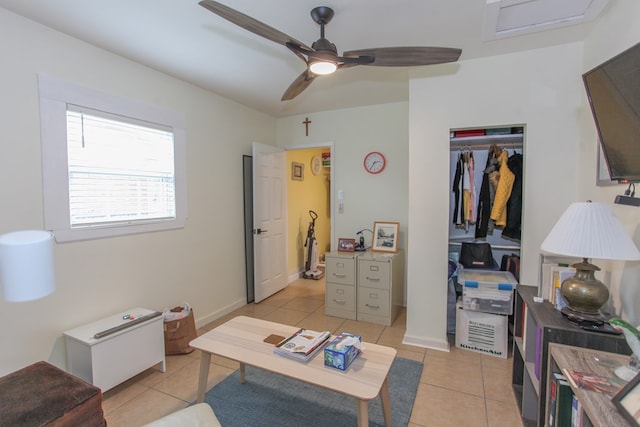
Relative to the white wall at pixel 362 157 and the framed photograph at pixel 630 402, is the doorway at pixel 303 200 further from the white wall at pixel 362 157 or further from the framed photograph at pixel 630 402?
the framed photograph at pixel 630 402

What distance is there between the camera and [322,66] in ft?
5.59

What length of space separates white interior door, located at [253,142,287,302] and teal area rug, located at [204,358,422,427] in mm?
1678

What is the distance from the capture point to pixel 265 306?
150 inches

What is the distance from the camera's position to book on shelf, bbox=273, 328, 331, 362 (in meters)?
1.67

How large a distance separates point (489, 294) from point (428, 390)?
97 centimetres

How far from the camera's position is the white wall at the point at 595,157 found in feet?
4.94

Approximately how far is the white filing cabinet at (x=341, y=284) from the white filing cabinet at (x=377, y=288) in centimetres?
7

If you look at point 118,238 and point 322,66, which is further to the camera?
point 118,238

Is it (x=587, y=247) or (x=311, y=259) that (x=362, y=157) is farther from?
(x=587, y=247)

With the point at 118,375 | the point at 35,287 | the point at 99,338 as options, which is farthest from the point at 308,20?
the point at 118,375

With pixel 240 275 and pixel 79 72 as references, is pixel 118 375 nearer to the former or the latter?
pixel 240 275

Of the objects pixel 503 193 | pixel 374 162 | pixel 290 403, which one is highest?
pixel 374 162

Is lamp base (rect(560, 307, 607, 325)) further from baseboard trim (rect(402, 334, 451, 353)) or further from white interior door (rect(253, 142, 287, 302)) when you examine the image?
white interior door (rect(253, 142, 287, 302))

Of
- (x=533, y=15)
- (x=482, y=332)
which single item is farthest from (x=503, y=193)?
(x=533, y=15)
